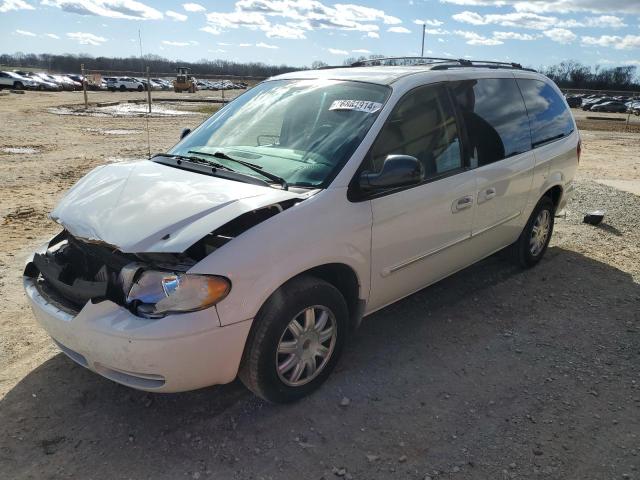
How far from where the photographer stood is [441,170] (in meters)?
3.65

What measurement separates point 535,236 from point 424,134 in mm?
2280

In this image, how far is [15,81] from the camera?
4509cm

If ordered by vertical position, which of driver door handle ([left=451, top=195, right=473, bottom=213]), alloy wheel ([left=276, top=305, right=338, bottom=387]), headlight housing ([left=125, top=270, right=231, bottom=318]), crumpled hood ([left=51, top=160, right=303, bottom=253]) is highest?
crumpled hood ([left=51, top=160, right=303, bottom=253])

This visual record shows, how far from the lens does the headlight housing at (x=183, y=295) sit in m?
2.50

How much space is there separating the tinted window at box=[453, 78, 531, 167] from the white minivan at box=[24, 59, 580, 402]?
0.02 m

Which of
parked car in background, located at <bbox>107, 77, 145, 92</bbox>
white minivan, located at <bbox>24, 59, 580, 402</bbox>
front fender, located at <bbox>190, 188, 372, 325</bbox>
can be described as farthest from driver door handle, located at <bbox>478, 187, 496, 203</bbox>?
parked car in background, located at <bbox>107, 77, 145, 92</bbox>

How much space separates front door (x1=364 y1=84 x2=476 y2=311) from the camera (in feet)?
10.7

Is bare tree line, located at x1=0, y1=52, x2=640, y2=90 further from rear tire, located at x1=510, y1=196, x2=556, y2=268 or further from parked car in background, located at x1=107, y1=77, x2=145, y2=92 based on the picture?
rear tire, located at x1=510, y1=196, x2=556, y2=268

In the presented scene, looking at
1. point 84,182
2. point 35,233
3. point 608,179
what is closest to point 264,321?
point 84,182

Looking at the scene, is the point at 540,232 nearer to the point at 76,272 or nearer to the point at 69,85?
the point at 76,272

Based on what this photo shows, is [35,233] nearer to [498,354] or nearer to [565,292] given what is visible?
[498,354]

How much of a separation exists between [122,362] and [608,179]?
1072 cm

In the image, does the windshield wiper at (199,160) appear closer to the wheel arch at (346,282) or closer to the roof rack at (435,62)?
the wheel arch at (346,282)

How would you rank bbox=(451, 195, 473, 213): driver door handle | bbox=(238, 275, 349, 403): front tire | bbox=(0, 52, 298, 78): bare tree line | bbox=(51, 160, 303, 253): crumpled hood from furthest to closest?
bbox=(0, 52, 298, 78): bare tree line, bbox=(451, 195, 473, 213): driver door handle, bbox=(238, 275, 349, 403): front tire, bbox=(51, 160, 303, 253): crumpled hood
